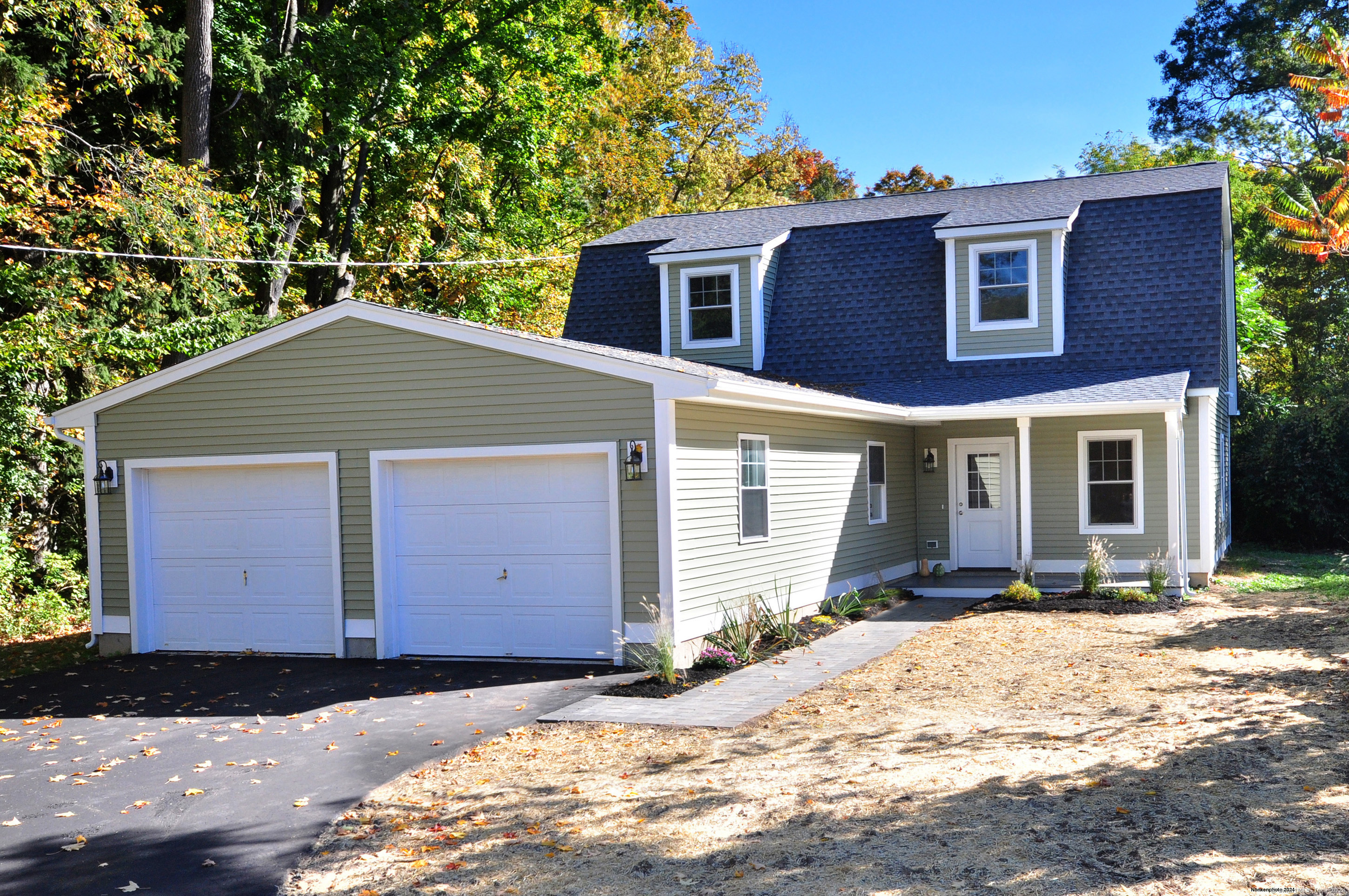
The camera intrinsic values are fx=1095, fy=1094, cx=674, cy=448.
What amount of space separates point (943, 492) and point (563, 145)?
1437cm

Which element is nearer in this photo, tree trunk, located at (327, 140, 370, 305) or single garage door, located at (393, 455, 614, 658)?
single garage door, located at (393, 455, 614, 658)

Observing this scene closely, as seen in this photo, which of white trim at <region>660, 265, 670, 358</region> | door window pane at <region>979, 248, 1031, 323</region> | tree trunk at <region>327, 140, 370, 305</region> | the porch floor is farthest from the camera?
tree trunk at <region>327, 140, 370, 305</region>

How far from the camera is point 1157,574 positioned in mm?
14109

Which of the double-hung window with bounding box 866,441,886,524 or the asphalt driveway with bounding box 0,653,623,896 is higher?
the double-hung window with bounding box 866,441,886,524

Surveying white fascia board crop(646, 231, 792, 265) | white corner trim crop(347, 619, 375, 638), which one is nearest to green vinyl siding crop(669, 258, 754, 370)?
white fascia board crop(646, 231, 792, 265)

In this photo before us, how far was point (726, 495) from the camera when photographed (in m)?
11.4

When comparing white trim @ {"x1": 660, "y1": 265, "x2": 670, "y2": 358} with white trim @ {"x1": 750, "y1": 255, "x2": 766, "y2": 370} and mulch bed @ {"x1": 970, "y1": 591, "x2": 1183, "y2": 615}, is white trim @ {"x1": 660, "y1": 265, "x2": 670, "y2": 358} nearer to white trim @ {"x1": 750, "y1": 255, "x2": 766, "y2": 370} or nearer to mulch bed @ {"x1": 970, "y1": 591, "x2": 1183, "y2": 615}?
white trim @ {"x1": 750, "y1": 255, "x2": 766, "y2": 370}

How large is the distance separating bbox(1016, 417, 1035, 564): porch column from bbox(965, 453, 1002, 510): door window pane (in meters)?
1.41

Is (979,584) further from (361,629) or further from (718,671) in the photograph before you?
(361,629)

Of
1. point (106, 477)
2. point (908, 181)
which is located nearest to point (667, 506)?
point (106, 477)

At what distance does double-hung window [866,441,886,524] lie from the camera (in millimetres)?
15500

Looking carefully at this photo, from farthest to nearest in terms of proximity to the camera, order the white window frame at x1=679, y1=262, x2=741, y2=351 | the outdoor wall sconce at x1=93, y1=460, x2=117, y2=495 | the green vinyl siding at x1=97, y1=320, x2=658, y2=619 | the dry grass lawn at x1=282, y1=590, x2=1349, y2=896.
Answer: the white window frame at x1=679, y1=262, x2=741, y2=351
the outdoor wall sconce at x1=93, y1=460, x2=117, y2=495
the green vinyl siding at x1=97, y1=320, x2=658, y2=619
the dry grass lawn at x1=282, y1=590, x2=1349, y2=896

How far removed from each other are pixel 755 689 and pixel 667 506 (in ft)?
6.33

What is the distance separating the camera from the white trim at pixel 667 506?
10.2 meters
